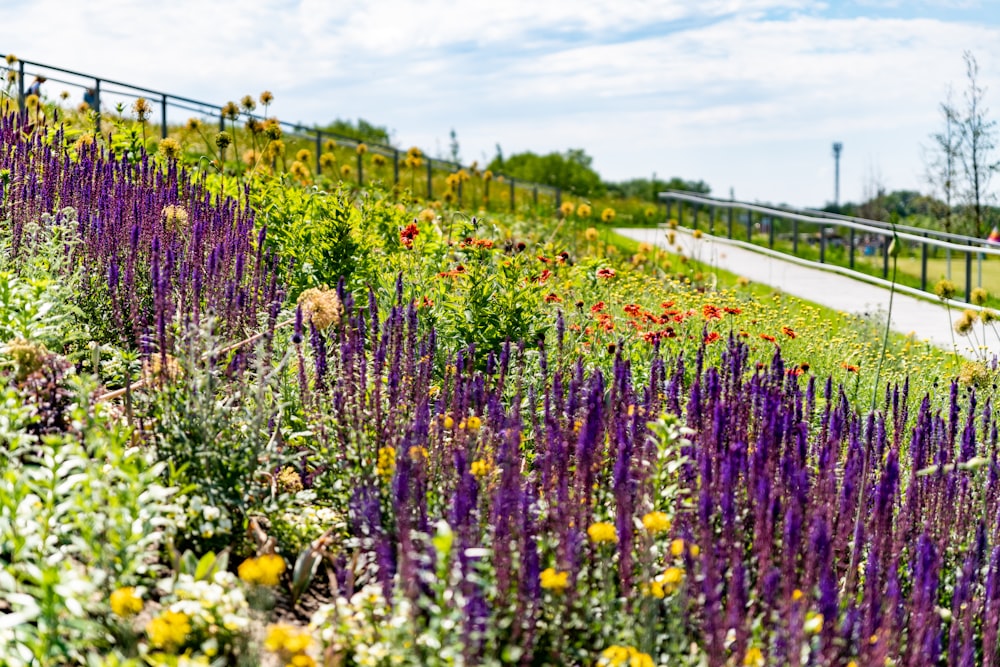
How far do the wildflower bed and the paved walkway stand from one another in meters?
5.91

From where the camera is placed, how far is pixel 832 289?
15.0 meters

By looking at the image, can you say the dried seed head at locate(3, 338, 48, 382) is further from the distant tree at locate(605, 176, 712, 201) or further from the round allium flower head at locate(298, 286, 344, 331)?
the distant tree at locate(605, 176, 712, 201)

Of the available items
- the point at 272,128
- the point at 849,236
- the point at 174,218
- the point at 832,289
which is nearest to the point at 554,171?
the point at 849,236

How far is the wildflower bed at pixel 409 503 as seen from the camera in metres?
3.10

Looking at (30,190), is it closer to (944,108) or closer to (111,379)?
(111,379)

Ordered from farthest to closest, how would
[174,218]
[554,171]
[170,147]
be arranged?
[554,171]
[170,147]
[174,218]

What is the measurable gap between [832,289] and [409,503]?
12491 mm

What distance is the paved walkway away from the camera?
11922 mm

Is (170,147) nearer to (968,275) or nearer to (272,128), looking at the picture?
(272,128)

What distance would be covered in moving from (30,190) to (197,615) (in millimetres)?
4406

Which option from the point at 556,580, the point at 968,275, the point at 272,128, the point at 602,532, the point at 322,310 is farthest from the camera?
the point at 968,275

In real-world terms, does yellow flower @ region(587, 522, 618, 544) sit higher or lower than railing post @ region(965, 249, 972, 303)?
lower

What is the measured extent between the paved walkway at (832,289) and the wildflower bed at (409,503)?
5.91 meters

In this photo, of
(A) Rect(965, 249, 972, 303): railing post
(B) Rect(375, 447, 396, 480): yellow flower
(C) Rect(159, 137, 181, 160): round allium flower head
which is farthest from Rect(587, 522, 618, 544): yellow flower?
(A) Rect(965, 249, 972, 303): railing post
